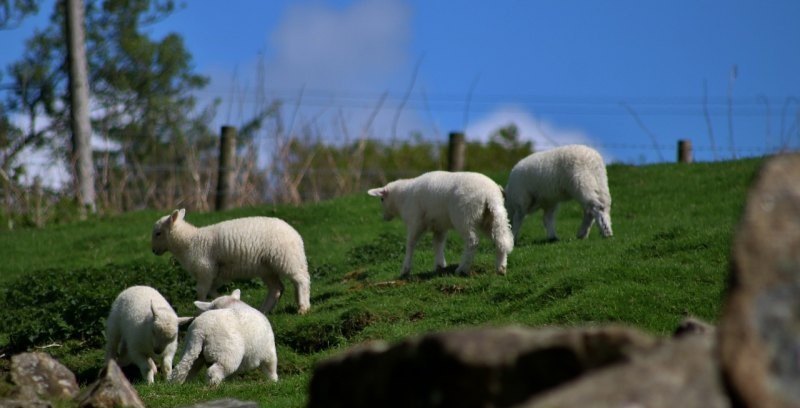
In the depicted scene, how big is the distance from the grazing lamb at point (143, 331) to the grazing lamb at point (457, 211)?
11.7 feet

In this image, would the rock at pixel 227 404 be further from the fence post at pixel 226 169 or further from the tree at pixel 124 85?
the tree at pixel 124 85

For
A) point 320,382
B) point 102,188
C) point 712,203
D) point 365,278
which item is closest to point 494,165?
point 102,188

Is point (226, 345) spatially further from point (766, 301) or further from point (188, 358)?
point (766, 301)

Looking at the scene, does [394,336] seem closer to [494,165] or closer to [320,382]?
[320,382]

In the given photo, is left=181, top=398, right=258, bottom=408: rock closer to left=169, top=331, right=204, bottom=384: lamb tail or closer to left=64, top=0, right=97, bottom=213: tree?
left=169, top=331, right=204, bottom=384: lamb tail

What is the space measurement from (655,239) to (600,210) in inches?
63.4

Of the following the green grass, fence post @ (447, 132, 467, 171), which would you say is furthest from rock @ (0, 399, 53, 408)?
fence post @ (447, 132, 467, 171)

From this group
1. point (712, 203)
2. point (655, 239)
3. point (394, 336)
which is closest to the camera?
point (394, 336)

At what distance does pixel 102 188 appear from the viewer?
24312 millimetres

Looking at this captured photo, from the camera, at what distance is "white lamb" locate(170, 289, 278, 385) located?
10391 mm

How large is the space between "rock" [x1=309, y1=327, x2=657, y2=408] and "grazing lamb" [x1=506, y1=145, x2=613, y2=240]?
39.1 feet

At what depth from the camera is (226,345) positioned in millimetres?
10406

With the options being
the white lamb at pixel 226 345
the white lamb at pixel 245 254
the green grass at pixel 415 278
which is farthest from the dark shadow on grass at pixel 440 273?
the white lamb at pixel 226 345

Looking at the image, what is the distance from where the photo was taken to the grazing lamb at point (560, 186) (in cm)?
1577
